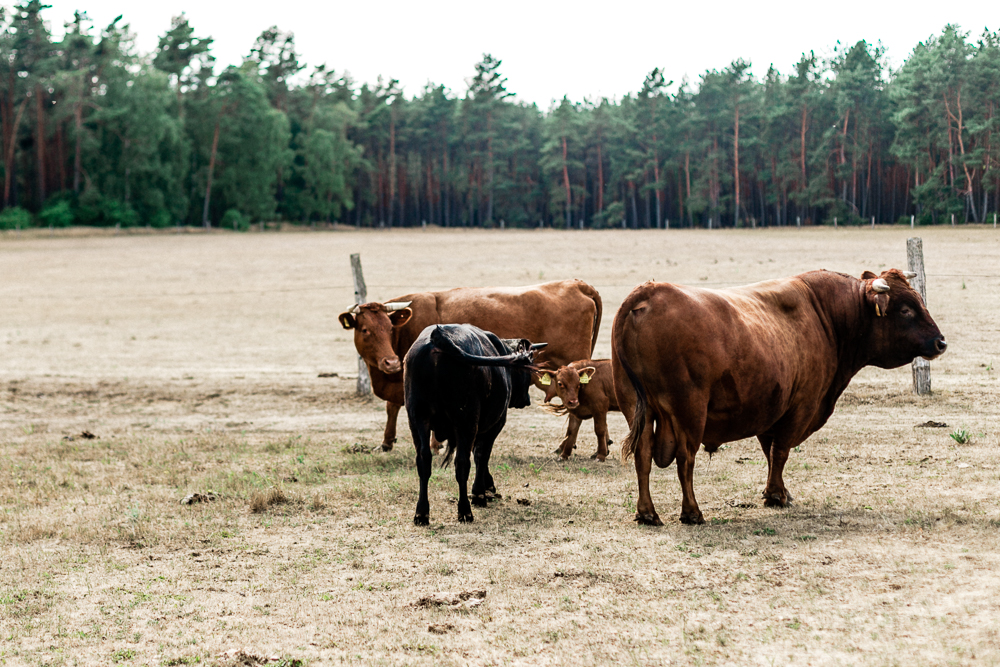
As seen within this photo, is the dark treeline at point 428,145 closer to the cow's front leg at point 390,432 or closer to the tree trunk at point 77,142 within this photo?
the tree trunk at point 77,142

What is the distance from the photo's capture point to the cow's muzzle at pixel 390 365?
34.1 feet

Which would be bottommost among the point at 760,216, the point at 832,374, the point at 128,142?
the point at 832,374

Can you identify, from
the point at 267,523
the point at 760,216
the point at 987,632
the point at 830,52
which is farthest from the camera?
the point at 760,216

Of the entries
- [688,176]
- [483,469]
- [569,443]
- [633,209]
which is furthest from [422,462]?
[633,209]

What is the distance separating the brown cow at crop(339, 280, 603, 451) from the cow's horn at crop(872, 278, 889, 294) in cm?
439

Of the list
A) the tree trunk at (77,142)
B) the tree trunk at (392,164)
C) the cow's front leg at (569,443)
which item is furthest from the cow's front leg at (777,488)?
the tree trunk at (392,164)

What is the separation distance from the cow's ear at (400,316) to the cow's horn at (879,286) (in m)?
5.41

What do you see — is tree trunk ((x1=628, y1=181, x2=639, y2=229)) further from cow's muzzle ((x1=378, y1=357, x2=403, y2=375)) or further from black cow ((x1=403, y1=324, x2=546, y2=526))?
black cow ((x1=403, y1=324, x2=546, y2=526))

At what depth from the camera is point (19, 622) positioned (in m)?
5.71

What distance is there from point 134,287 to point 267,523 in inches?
1210

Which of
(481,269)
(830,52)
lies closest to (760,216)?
(830,52)

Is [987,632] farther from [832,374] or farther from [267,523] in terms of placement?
[267,523]

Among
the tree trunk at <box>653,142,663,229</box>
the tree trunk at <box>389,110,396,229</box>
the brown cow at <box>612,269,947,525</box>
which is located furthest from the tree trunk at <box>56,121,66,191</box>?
the brown cow at <box>612,269,947,525</box>

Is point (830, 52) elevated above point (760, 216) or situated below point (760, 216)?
above
